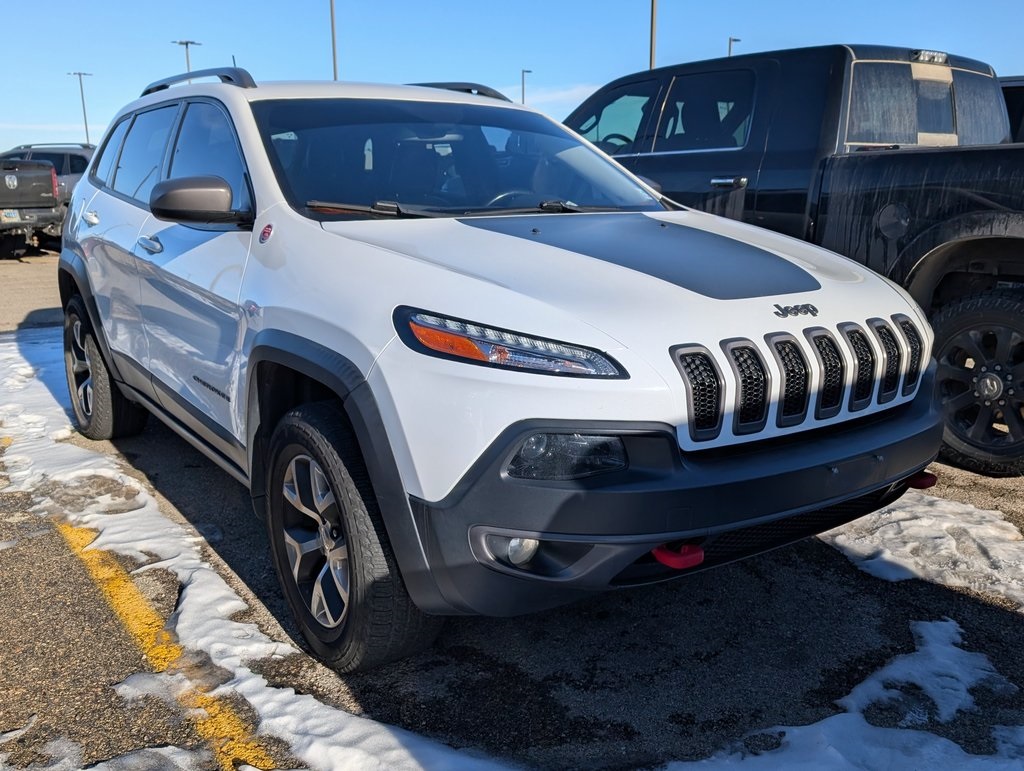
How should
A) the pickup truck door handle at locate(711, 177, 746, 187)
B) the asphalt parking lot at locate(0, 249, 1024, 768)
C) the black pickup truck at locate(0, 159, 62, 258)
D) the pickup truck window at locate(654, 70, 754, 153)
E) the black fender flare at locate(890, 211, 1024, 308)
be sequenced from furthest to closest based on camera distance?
1. the black pickup truck at locate(0, 159, 62, 258)
2. the pickup truck window at locate(654, 70, 754, 153)
3. the pickup truck door handle at locate(711, 177, 746, 187)
4. the black fender flare at locate(890, 211, 1024, 308)
5. the asphalt parking lot at locate(0, 249, 1024, 768)

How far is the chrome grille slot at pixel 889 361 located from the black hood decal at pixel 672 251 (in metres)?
0.24

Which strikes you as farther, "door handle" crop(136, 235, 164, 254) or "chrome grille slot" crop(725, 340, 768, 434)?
"door handle" crop(136, 235, 164, 254)

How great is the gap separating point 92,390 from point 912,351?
4094mm

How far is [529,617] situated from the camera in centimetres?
311

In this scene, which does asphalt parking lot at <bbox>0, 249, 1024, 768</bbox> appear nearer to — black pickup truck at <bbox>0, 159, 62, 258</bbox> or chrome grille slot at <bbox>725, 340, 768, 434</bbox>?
chrome grille slot at <bbox>725, 340, 768, 434</bbox>

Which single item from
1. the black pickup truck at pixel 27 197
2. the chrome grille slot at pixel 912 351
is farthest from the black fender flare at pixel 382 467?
the black pickup truck at pixel 27 197

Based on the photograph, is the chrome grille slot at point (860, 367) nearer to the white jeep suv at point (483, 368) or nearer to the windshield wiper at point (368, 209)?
the white jeep suv at point (483, 368)

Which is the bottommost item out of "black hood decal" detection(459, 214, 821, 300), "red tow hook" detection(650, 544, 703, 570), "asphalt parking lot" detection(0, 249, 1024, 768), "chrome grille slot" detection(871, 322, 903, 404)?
"asphalt parking lot" detection(0, 249, 1024, 768)

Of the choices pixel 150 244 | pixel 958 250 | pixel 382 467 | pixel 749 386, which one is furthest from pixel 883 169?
pixel 150 244

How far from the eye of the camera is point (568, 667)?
280 centimetres

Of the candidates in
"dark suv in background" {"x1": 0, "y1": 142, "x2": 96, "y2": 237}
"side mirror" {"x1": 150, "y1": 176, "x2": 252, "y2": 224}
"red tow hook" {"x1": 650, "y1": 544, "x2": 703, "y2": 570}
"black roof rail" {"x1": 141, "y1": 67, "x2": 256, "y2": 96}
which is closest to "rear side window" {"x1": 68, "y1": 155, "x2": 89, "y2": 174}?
"dark suv in background" {"x1": 0, "y1": 142, "x2": 96, "y2": 237}

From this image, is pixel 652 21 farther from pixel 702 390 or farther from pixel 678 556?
pixel 678 556

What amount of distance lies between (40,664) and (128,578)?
22.9 inches

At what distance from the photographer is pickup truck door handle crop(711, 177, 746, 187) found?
16.7ft
